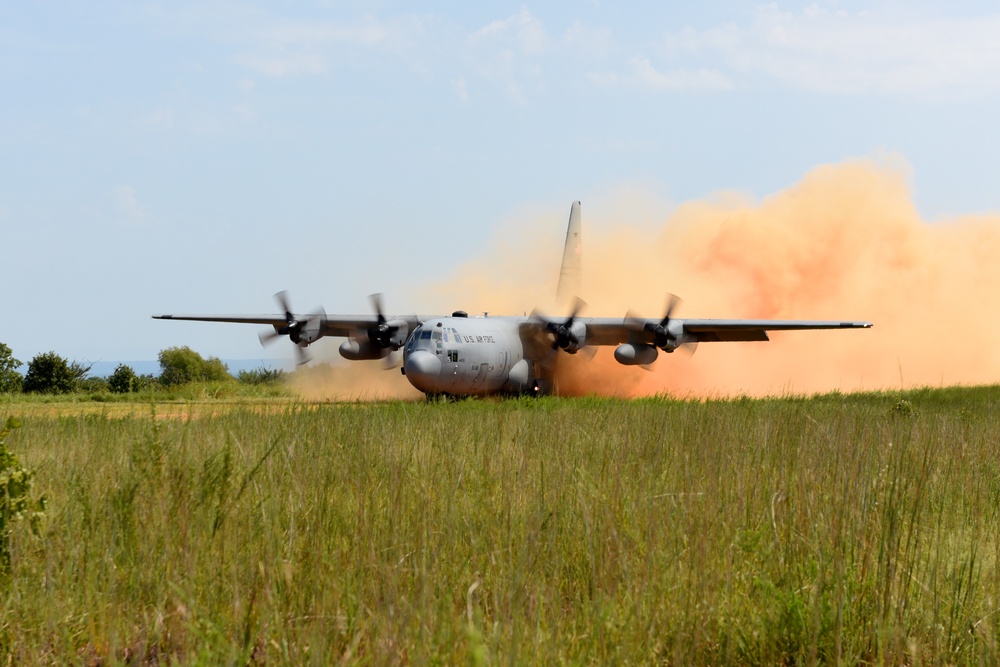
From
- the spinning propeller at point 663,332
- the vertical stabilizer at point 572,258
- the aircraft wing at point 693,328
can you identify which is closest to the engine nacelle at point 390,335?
the aircraft wing at point 693,328

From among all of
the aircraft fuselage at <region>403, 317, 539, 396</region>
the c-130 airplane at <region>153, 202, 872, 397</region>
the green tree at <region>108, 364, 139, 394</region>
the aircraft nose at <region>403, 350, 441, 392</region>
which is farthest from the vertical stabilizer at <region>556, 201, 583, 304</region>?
the green tree at <region>108, 364, 139, 394</region>

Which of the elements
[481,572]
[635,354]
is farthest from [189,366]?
[481,572]

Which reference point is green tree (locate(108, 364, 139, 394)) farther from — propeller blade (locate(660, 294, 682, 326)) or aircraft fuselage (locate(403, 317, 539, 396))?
propeller blade (locate(660, 294, 682, 326))

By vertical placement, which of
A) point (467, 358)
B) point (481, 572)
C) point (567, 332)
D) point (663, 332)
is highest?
point (567, 332)

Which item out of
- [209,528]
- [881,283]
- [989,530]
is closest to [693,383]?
[881,283]

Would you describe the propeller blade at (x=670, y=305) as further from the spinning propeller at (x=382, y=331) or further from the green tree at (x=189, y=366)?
the green tree at (x=189, y=366)

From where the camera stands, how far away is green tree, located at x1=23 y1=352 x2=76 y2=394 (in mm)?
40375

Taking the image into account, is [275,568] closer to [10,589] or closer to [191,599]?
[191,599]

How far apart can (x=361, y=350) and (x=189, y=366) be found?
2439cm

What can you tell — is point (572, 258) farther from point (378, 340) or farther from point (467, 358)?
point (467, 358)

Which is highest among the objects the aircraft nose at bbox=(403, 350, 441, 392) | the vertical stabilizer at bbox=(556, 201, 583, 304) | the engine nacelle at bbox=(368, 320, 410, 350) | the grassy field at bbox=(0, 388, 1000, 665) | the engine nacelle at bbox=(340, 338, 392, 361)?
the vertical stabilizer at bbox=(556, 201, 583, 304)

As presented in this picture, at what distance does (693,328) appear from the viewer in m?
29.9

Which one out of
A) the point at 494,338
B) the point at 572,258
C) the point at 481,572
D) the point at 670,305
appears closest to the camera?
the point at 481,572

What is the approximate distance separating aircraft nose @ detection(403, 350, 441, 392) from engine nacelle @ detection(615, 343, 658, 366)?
6376mm
